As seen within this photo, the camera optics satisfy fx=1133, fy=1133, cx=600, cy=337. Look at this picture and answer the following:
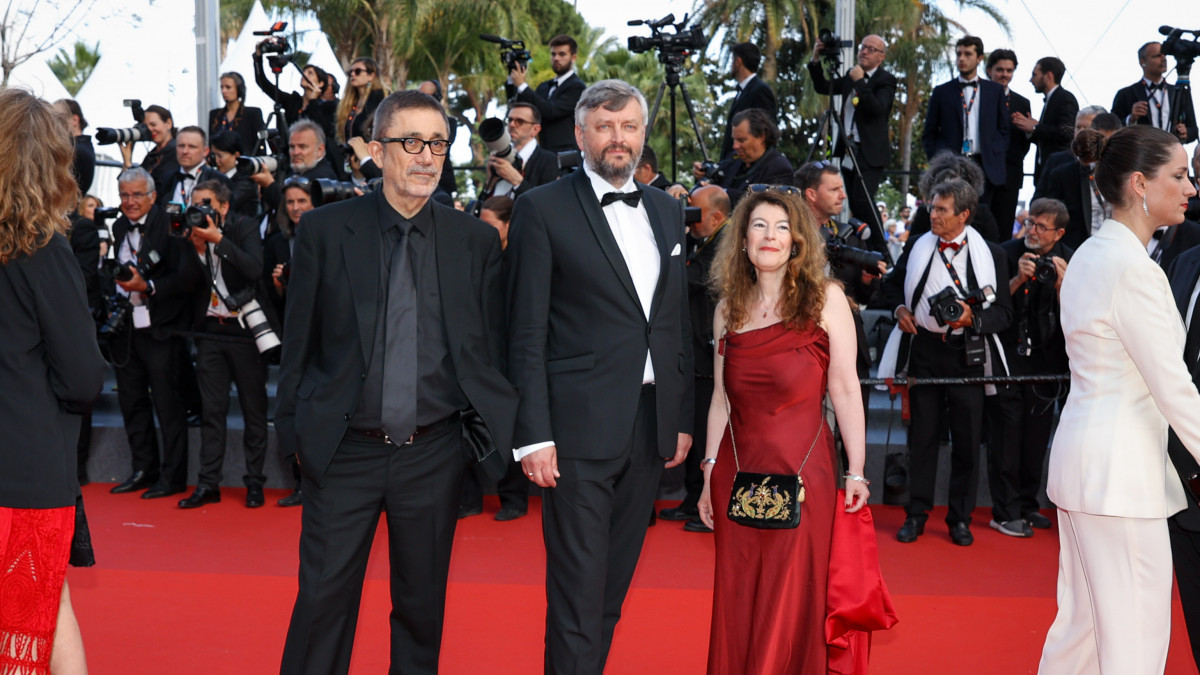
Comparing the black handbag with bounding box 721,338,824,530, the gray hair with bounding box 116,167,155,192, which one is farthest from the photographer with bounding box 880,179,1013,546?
the gray hair with bounding box 116,167,155,192

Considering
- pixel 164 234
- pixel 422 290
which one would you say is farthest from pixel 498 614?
pixel 164 234

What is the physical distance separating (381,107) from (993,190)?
5843mm

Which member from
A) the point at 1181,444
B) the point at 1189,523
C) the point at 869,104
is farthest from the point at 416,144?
the point at 869,104

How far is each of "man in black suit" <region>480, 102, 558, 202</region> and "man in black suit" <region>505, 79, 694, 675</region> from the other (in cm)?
329

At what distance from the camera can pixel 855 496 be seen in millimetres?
3234

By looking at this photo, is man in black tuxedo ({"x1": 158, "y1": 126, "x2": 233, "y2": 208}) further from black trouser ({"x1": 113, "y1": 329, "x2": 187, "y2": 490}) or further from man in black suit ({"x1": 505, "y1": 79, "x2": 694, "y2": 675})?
man in black suit ({"x1": 505, "y1": 79, "x2": 694, "y2": 675})

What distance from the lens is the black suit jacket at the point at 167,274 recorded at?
6.30 metres

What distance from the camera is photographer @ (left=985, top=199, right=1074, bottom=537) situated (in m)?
5.67

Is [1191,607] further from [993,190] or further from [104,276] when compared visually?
[104,276]

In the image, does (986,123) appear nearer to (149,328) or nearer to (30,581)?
(149,328)

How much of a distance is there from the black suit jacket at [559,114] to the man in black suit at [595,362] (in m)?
4.34

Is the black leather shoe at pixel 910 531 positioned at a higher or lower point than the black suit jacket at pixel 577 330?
lower

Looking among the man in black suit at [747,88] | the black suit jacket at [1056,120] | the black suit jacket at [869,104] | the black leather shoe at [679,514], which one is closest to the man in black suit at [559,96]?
the man in black suit at [747,88]

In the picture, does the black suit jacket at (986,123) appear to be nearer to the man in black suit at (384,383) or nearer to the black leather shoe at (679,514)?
the black leather shoe at (679,514)
